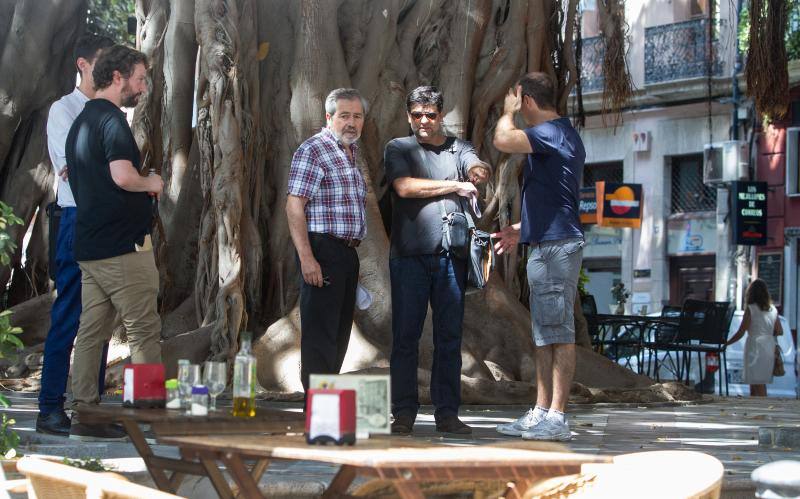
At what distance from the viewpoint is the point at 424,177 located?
699 centimetres

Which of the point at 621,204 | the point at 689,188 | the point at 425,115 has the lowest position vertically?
the point at 425,115

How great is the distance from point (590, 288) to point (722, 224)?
5340 mm

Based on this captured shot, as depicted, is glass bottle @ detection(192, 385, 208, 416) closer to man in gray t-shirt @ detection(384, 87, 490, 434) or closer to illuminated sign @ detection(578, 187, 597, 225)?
man in gray t-shirt @ detection(384, 87, 490, 434)

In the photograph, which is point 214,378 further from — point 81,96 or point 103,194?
point 81,96

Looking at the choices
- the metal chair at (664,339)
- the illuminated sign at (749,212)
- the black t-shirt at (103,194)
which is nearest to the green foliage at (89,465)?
the black t-shirt at (103,194)

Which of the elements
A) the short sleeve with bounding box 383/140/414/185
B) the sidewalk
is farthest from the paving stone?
the short sleeve with bounding box 383/140/414/185

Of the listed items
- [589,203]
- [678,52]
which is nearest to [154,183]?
[589,203]

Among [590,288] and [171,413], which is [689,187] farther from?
[171,413]

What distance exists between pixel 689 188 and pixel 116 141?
2662 cm

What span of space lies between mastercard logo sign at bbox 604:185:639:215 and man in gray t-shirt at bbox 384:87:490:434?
23468 mm

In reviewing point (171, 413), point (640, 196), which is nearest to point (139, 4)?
point (171, 413)

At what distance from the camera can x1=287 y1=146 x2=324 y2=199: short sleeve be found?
6387 mm

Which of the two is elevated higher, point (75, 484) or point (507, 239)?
point (507, 239)

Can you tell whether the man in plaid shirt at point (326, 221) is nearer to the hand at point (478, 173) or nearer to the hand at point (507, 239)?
the hand at point (478, 173)
